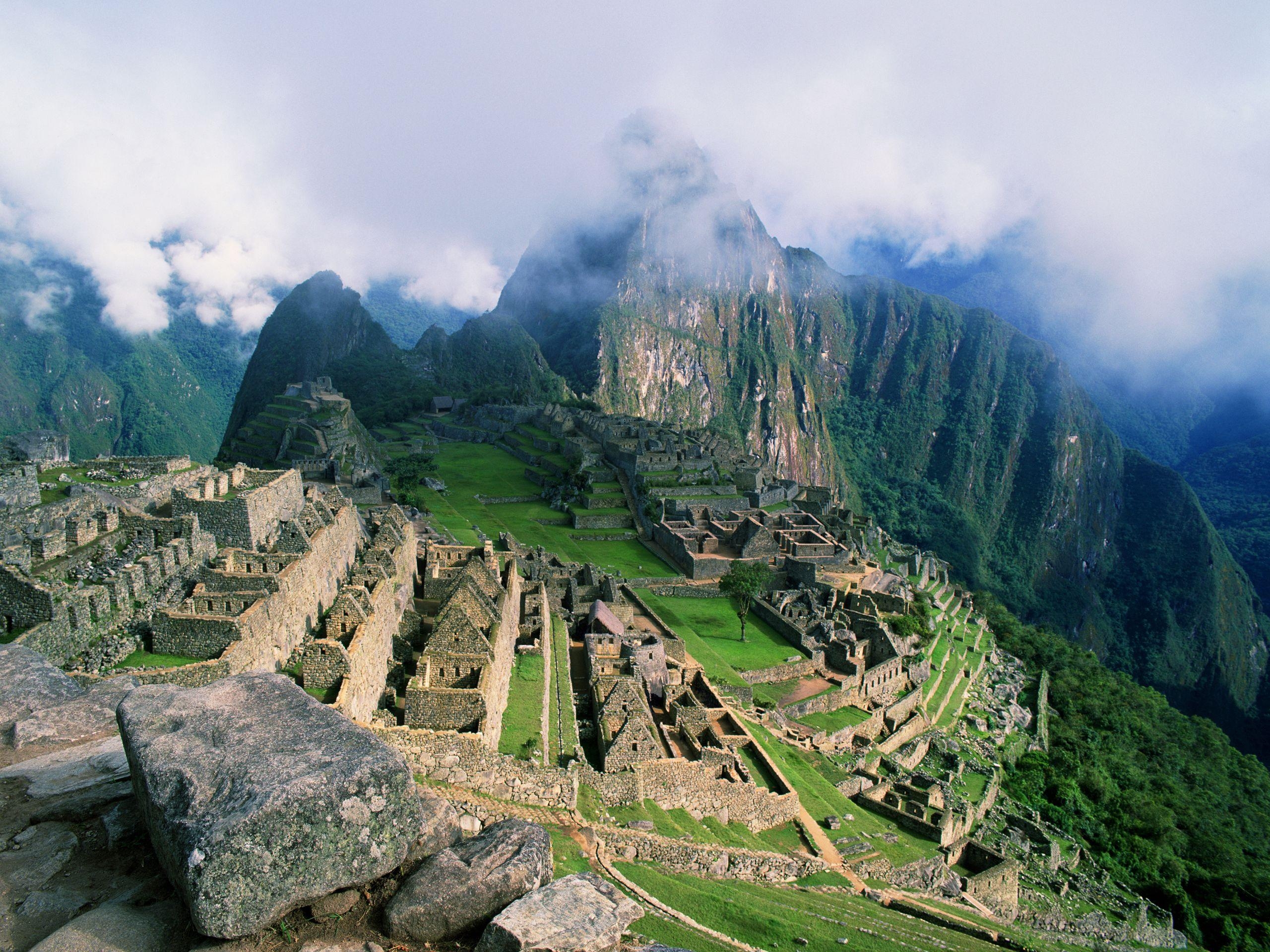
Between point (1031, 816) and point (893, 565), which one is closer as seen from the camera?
point (1031, 816)

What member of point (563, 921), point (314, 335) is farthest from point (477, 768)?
point (314, 335)

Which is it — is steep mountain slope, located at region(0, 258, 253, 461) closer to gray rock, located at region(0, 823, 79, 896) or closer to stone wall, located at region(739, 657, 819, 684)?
stone wall, located at region(739, 657, 819, 684)

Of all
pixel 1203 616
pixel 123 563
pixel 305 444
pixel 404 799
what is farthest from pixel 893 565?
pixel 1203 616

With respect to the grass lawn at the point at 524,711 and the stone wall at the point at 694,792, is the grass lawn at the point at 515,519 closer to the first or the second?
the grass lawn at the point at 524,711

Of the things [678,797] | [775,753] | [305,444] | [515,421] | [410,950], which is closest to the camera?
[410,950]

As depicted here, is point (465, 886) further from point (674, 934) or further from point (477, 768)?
point (477, 768)

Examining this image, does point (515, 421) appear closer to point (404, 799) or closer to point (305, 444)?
point (305, 444)

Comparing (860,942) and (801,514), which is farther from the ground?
(801,514)
